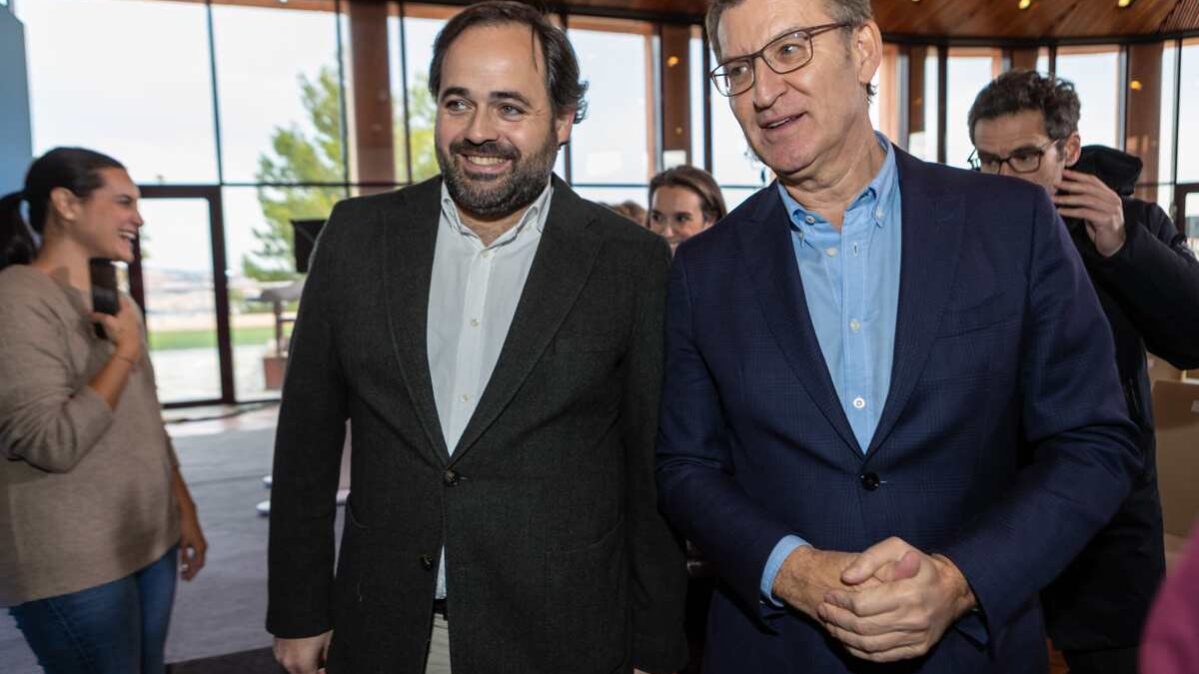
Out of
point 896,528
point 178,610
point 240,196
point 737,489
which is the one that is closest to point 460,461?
point 737,489

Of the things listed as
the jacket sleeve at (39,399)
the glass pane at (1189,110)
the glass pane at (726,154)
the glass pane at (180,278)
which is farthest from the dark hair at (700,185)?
the glass pane at (1189,110)

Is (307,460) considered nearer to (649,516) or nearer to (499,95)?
(649,516)

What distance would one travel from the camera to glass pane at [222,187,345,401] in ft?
32.6

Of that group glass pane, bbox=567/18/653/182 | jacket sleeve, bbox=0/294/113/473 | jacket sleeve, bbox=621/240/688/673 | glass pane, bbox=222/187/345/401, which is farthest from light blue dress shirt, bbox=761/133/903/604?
glass pane, bbox=567/18/653/182

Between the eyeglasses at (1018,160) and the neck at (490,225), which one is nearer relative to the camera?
the neck at (490,225)

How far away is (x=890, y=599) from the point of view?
107 cm

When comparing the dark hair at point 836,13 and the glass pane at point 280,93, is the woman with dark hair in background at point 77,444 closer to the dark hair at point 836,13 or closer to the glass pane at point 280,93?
the dark hair at point 836,13

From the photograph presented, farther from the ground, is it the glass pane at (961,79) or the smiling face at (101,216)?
the glass pane at (961,79)

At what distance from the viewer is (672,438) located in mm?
1431

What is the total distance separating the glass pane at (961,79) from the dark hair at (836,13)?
12581 mm

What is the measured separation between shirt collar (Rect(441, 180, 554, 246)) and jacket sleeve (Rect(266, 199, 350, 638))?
22 centimetres

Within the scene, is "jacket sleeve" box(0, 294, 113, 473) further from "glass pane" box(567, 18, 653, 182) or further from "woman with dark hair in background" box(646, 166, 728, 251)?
"glass pane" box(567, 18, 653, 182)

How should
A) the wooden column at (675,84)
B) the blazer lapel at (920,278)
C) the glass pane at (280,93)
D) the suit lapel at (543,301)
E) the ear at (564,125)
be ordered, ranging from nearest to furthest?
the blazer lapel at (920,278)
the suit lapel at (543,301)
the ear at (564,125)
the glass pane at (280,93)
the wooden column at (675,84)

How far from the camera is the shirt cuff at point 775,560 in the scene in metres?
1.23
